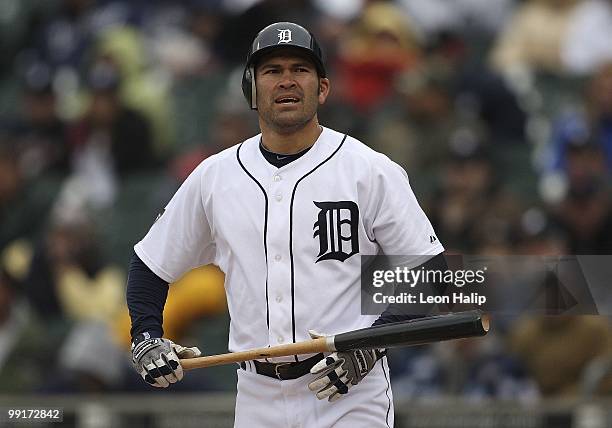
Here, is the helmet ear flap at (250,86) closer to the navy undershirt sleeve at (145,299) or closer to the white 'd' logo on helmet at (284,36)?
the white 'd' logo on helmet at (284,36)

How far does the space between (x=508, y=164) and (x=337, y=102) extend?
1184mm

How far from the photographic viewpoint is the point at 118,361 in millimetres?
7008

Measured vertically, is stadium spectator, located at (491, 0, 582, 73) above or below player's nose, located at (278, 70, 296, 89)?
above

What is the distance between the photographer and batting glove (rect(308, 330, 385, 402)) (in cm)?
363

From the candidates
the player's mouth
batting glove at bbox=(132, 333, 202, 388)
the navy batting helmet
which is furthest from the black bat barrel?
the navy batting helmet

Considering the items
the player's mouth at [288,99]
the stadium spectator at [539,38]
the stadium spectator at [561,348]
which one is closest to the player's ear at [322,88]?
the player's mouth at [288,99]

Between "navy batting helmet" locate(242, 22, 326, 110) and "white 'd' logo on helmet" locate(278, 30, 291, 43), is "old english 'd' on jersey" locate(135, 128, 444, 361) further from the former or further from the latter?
"white 'd' logo on helmet" locate(278, 30, 291, 43)

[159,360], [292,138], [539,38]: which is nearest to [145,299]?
[159,360]

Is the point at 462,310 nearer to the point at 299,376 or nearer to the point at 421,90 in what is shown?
the point at 299,376

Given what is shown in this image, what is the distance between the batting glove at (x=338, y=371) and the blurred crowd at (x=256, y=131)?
2.90 m

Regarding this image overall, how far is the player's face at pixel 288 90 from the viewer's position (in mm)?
3867

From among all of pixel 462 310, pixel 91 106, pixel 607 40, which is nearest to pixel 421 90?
pixel 607 40

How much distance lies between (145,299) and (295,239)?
1.92 feet

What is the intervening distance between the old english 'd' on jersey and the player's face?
15 centimetres
